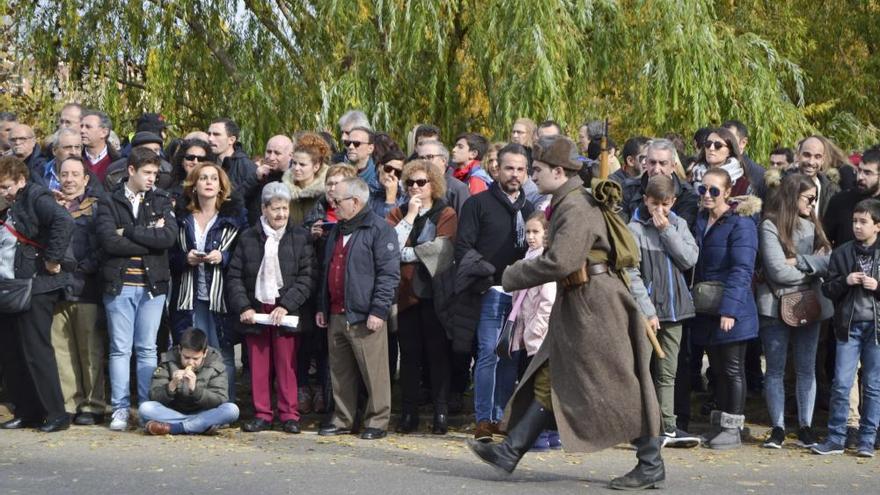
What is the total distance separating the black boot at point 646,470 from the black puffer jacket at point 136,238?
426 cm

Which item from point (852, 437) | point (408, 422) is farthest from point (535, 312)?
point (852, 437)

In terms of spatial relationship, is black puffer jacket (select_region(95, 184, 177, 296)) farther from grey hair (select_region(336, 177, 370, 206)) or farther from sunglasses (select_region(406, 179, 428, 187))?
sunglasses (select_region(406, 179, 428, 187))

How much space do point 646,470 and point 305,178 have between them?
440cm

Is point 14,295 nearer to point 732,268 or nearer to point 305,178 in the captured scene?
point 305,178

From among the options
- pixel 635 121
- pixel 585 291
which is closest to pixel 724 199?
pixel 585 291

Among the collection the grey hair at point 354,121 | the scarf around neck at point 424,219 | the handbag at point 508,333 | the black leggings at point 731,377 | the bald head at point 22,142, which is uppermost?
the grey hair at point 354,121

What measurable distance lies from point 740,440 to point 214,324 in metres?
4.08

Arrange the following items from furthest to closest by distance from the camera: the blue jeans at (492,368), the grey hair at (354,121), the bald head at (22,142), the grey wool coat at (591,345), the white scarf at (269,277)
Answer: the bald head at (22,142)
the grey hair at (354,121)
the white scarf at (269,277)
the blue jeans at (492,368)
the grey wool coat at (591,345)

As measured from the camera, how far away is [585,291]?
29.5 ft

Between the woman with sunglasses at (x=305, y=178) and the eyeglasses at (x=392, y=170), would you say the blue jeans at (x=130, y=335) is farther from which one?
the eyeglasses at (x=392, y=170)

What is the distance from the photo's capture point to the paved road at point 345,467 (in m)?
9.02

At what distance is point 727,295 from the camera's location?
11016mm

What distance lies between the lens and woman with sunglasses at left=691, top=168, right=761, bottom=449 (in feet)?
36.2

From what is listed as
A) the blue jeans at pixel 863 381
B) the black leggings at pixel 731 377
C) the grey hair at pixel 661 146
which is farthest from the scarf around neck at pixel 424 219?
the blue jeans at pixel 863 381
